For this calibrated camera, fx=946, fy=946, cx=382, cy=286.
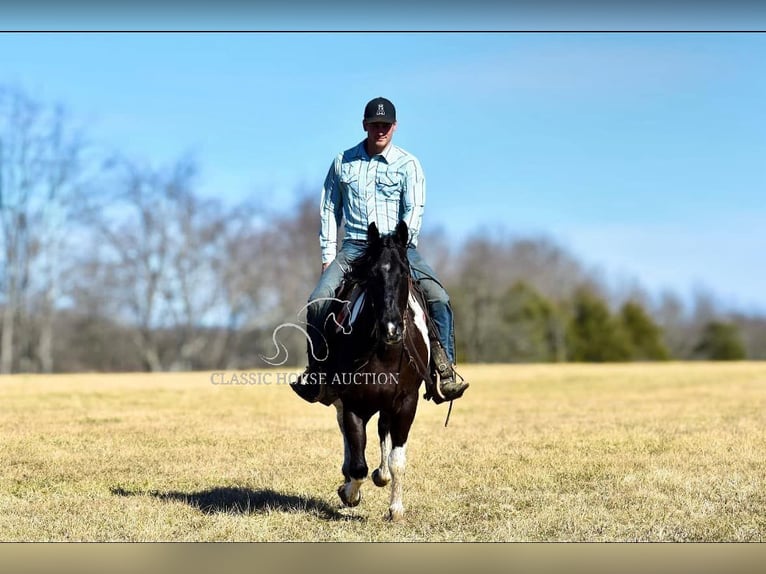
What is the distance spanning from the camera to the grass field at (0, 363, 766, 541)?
27.4 feet

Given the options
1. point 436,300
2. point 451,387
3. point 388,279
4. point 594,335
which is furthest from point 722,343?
point 388,279

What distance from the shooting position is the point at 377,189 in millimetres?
9031

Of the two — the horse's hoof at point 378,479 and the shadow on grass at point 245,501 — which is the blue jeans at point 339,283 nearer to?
the horse's hoof at point 378,479

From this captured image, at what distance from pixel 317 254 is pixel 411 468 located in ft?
148

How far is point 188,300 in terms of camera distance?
53.6 m

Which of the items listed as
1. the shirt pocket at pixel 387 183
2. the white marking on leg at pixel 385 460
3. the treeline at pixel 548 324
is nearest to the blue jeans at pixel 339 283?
the shirt pocket at pixel 387 183

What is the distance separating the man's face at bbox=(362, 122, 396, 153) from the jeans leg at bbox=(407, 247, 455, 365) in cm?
103

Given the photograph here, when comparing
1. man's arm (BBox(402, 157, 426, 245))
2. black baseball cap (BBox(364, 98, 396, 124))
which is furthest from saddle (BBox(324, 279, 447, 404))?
black baseball cap (BBox(364, 98, 396, 124))

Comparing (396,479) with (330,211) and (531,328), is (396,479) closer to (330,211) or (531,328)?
(330,211)

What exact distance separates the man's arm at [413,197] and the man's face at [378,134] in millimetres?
322

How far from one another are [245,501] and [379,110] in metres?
4.16

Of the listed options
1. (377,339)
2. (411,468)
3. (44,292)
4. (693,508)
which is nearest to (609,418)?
(411,468)

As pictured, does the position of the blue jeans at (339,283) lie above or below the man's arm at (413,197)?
below

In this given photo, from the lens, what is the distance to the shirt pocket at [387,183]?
902 cm
